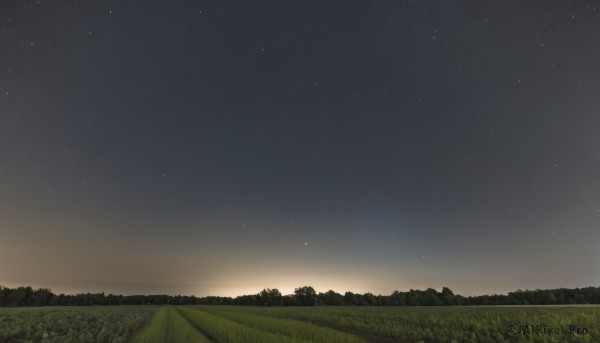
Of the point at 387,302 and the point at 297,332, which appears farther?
the point at 387,302

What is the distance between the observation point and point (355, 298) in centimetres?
13000

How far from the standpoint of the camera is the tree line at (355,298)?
9544 cm

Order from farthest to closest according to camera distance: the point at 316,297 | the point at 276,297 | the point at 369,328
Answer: the point at 276,297
the point at 316,297
the point at 369,328

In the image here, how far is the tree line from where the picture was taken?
9544 cm

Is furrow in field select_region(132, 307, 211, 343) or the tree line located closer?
furrow in field select_region(132, 307, 211, 343)

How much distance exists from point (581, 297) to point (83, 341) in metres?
121

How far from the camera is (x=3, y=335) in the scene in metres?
22.0

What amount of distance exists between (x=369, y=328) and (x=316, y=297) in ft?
379

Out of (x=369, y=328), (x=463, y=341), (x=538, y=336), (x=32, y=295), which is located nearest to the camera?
(x=538, y=336)

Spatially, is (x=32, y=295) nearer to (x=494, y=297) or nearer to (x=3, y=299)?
(x=3, y=299)

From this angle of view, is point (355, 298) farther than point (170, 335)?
Yes

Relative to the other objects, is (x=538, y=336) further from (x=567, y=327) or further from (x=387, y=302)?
(x=387, y=302)

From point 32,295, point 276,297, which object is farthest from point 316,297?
point 32,295

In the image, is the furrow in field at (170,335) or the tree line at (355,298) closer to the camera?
the furrow in field at (170,335)
